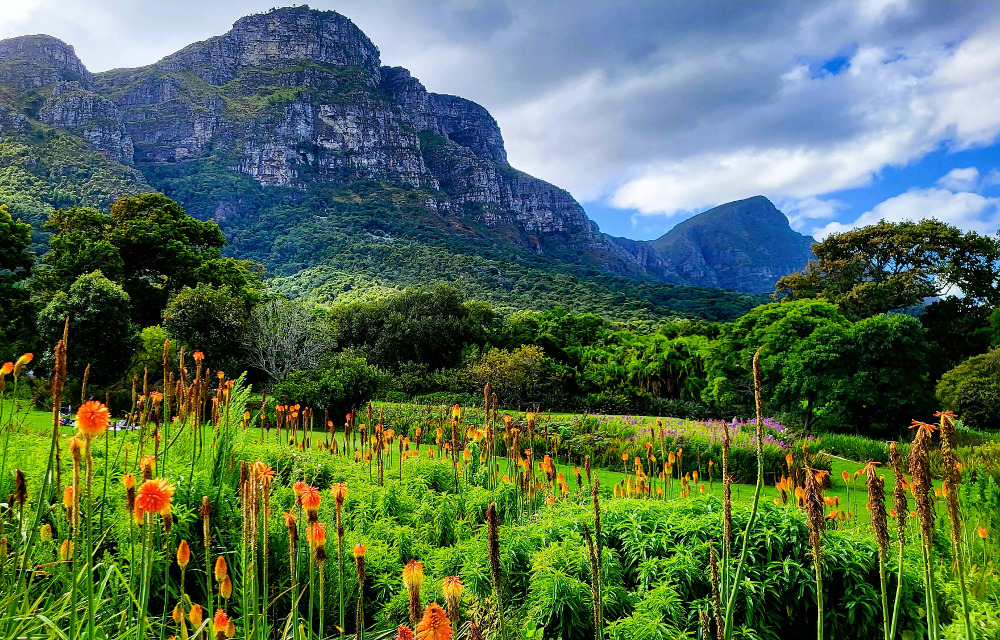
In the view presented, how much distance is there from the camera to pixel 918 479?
1.19m

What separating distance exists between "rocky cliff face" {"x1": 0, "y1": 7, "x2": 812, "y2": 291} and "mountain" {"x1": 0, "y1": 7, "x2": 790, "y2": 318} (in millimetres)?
361

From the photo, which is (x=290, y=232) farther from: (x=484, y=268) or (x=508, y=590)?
(x=508, y=590)

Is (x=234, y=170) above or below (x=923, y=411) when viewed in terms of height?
above

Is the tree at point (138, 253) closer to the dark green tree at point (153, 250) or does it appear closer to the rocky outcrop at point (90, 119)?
the dark green tree at point (153, 250)

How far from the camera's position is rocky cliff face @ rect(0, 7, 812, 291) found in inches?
3263

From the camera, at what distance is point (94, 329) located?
15773mm

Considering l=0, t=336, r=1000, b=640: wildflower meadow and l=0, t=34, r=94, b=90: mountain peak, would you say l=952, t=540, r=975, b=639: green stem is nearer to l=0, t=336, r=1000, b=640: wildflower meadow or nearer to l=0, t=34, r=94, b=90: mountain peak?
l=0, t=336, r=1000, b=640: wildflower meadow

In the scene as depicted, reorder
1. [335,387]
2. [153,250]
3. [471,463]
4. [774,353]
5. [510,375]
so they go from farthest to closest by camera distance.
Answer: [153,250], [510,375], [774,353], [335,387], [471,463]

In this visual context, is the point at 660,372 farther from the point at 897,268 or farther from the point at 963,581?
the point at 963,581

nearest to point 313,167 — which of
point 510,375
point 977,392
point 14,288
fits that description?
point 14,288

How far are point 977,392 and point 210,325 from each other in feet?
81.1

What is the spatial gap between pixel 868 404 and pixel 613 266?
107027 mm

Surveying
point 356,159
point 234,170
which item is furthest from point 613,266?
point 234,170

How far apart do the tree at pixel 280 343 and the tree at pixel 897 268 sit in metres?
22.7
